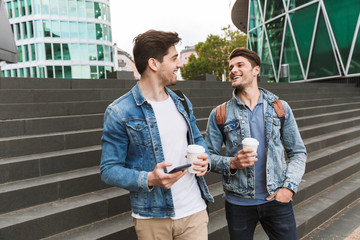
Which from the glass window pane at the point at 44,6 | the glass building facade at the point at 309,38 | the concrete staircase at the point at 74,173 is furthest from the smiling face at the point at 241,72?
the glass window pane at the point at 44,6

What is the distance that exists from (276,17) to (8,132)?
19.6 meters

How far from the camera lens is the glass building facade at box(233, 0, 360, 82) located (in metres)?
14.8

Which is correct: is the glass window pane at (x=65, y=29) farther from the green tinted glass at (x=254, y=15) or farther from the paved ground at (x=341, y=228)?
the paved ground at (x=341, y=228)

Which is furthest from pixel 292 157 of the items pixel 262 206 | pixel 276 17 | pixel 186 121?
pixel 276 17

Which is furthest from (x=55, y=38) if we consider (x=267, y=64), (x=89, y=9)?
(x=267, y=64)

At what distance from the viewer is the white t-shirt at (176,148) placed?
5.63ft

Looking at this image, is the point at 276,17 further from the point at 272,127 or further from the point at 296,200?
the point at 272,127

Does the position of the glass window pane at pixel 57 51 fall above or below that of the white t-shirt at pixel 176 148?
above

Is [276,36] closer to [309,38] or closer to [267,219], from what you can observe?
[309,38]

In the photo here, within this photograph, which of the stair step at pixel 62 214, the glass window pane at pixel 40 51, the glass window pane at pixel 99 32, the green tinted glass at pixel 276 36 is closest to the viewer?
the stair step at pixel 62 214

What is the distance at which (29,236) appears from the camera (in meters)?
2.60

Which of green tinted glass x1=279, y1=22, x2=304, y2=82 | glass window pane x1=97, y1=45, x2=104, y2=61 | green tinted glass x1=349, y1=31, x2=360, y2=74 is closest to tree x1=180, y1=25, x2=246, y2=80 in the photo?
glass window pane x1=97, y1=45, x2=104, y2=61

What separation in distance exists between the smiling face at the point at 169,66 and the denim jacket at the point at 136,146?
0.57 feet

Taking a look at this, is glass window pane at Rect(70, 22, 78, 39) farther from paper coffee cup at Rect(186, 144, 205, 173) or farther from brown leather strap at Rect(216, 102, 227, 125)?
paper coffee cup at Rect(186, 144, 205, 173)
